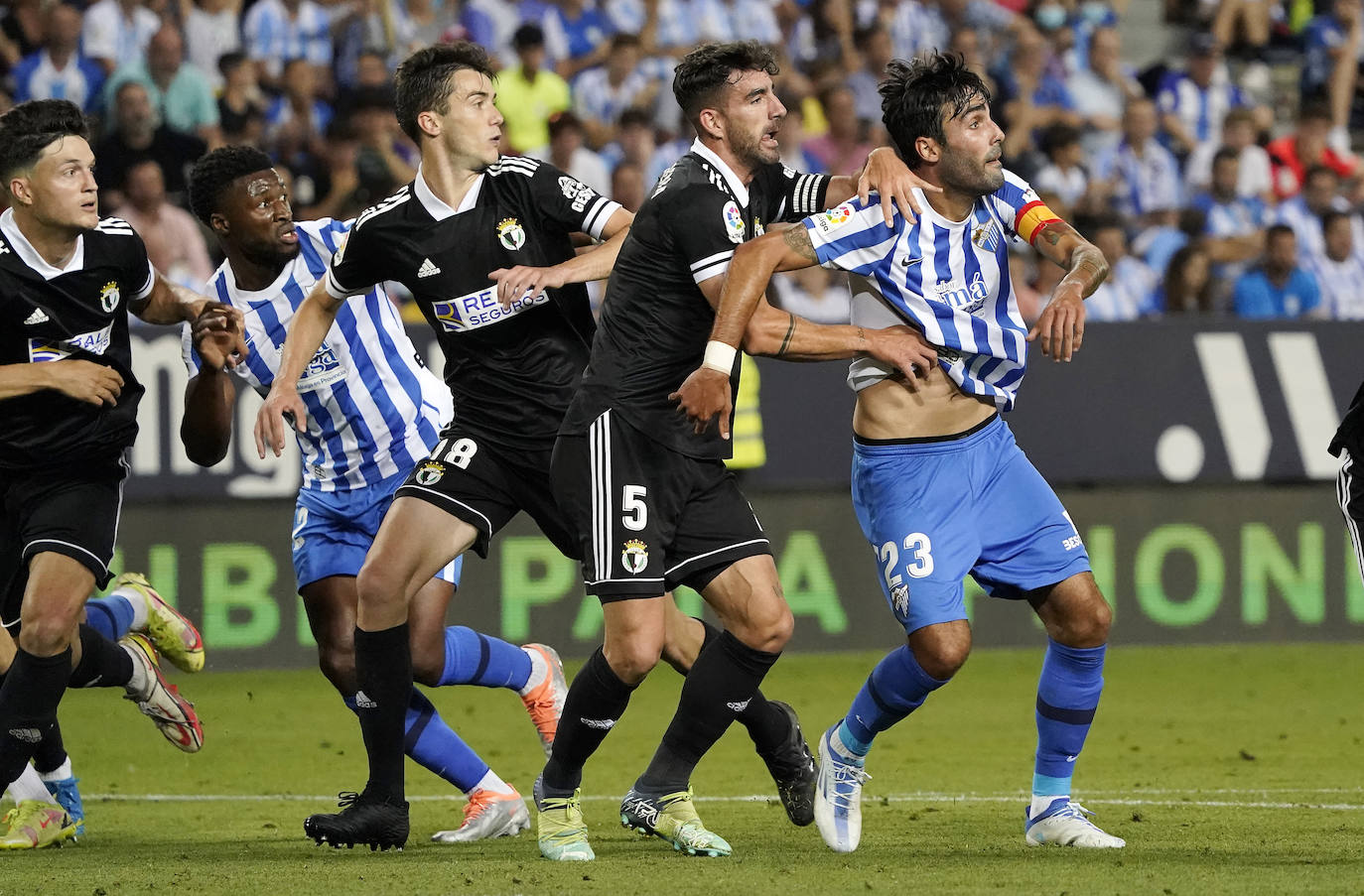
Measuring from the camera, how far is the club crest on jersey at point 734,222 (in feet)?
17.9

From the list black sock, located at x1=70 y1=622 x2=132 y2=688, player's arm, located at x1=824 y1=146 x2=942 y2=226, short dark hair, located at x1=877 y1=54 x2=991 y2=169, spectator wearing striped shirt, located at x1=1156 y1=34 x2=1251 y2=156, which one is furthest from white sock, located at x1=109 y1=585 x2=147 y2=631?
spectator wearing striped shirt, located at x1=1156 y1=34 x2=1251 y2=156

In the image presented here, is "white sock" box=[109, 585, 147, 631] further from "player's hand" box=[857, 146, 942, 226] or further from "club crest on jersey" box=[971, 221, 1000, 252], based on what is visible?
"club crest on jersey" box=[971, 221, 1000, 252]

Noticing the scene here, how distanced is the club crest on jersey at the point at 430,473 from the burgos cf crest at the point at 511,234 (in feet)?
2.35

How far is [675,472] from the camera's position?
5.50 meters

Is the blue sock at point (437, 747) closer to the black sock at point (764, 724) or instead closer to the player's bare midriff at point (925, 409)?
the black sock at point (764, 724)

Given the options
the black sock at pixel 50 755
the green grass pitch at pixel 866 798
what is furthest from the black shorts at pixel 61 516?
the green grass pitch at pixel 866 798

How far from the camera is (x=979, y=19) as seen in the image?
1591 cm

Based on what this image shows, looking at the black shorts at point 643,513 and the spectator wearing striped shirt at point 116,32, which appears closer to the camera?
the black shorts at point 643,513

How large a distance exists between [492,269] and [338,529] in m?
1.34

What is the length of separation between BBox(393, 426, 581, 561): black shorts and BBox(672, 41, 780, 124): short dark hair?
1.18 m

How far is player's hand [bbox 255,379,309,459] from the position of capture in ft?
19.4

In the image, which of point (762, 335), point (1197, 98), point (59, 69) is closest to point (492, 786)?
point (762, 335)

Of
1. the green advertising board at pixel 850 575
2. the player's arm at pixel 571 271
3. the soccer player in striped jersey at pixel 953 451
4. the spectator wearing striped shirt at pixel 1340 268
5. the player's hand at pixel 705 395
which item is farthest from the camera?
the spectator wearing striped shirt at pixel 1340 268

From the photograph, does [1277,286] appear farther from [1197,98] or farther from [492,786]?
[492,786]
